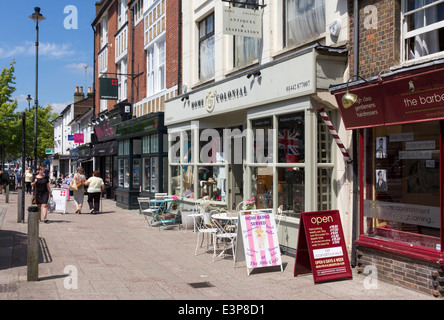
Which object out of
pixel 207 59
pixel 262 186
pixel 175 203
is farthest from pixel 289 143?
pixel 175 203

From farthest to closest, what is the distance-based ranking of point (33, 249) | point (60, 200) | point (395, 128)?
point (60, 200)
point (395, 128)
point (33, 249)

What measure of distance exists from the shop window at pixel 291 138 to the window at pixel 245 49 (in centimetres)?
277

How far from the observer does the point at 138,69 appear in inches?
837

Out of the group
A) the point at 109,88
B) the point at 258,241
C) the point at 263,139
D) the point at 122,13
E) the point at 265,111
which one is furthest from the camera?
the point at 122,13

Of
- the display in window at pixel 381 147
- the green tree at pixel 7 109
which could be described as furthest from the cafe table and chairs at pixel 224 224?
the green tree at pixel 7 109

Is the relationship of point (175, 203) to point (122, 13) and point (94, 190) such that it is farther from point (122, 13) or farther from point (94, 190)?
point (122, 13)

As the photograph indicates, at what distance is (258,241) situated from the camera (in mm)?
8109

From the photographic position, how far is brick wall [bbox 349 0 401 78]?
24.8ft

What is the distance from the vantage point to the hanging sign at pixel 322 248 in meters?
7.26

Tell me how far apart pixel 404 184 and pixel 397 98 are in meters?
1.43

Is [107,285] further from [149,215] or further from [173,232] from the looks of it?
[149,215]

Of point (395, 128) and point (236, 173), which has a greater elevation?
point (395, 128)

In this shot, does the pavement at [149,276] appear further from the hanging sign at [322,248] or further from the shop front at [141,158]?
the shop front at [141,158]

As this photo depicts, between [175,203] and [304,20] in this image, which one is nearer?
[304,20]
